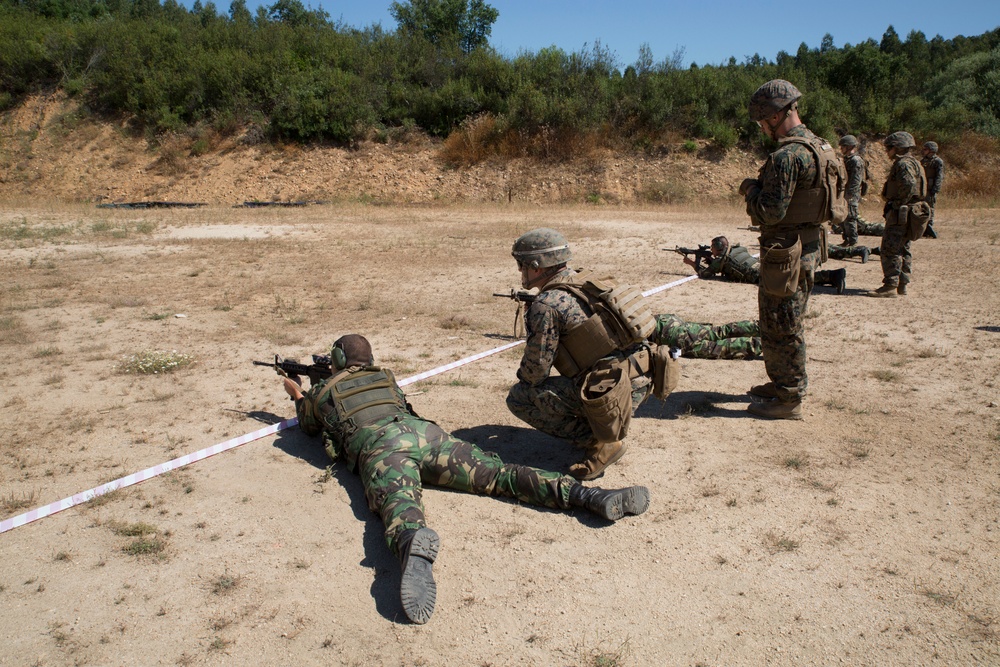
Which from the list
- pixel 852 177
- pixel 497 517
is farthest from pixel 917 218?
pixel 497 517

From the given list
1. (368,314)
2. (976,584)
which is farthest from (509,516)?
(368,314)

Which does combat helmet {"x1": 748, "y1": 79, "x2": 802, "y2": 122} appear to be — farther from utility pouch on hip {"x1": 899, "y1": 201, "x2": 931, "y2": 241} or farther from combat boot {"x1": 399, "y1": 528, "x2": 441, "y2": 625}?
utility pouch on hip {"x1": 899, "y1": 201, "x2": 931, "y2": 241}

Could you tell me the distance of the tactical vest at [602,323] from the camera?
4.29 m

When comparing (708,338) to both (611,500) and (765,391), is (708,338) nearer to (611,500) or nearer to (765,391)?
(765,391)

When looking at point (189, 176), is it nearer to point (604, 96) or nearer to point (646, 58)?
point (604, 96)

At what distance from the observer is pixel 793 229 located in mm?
5207

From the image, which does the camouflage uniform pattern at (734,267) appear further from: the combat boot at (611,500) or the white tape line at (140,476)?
the combat boot at (611,500)

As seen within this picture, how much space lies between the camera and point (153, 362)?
683 cm

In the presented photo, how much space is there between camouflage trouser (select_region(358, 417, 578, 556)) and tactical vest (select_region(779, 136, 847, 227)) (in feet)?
8.25

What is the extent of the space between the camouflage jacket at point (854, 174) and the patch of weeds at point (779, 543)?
10.8 meters

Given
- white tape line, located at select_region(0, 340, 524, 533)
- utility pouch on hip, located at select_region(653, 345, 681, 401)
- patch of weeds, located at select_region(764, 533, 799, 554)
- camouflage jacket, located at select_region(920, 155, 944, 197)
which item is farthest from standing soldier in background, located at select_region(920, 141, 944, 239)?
white tape line, located at select_region(0, 340, 524, 533)

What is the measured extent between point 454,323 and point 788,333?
13.3ft

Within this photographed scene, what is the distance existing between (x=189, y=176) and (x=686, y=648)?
27.4 m

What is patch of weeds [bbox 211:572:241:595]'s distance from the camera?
3.58 m
